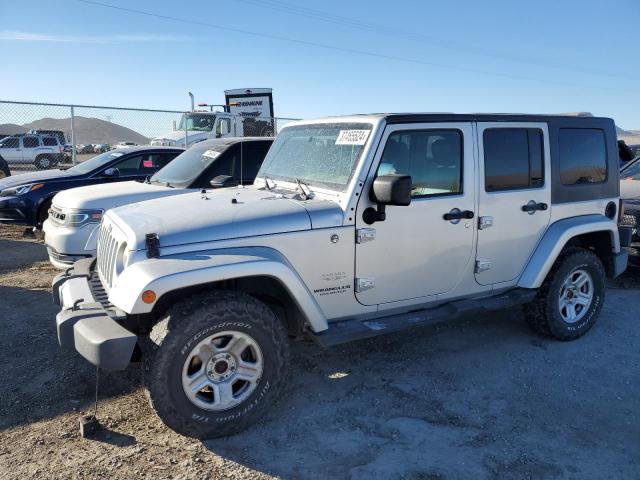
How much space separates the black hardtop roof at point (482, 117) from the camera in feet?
12.5

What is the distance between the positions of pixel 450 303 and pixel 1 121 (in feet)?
44.8

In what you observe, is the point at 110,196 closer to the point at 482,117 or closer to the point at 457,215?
the point at 457,215

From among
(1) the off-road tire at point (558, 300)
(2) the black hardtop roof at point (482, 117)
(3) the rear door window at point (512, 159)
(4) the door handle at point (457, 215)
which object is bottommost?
(1) the off-road tire at point (558, 300)

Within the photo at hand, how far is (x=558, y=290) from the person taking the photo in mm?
4676

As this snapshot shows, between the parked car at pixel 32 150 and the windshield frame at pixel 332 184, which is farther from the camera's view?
the parked car at pixel 32 150

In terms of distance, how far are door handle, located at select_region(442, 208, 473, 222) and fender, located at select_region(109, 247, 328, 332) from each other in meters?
1.26

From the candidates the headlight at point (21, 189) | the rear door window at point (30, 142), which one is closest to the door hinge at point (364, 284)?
the headlight at point (21, 189)

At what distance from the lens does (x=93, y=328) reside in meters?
3.00

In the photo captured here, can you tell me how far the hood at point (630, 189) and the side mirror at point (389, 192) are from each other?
4.83m

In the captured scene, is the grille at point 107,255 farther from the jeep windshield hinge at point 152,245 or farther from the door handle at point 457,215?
the door handle at point 457,215

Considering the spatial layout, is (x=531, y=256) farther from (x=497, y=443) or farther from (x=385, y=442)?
(x=385, y=442)

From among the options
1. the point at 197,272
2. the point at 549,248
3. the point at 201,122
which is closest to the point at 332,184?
the point at 197,272

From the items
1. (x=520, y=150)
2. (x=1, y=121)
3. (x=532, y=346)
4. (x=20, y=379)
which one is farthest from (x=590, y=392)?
(x=1, y=121)

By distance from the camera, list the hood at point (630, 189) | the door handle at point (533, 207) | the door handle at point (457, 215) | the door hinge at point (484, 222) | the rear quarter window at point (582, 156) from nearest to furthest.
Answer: the door handle at point (457, 215) → the door hinge at point (484, 222) → the door handle at point (533, 207) → the rear quarter window at point (582, 156) → the hood at point (630, 189)
